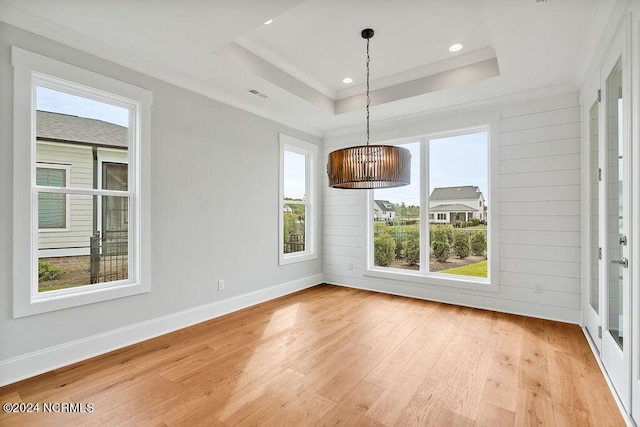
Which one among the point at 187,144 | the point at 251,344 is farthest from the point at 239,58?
the point at 251,344

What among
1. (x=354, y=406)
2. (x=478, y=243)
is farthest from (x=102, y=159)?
(x=478, y=243)

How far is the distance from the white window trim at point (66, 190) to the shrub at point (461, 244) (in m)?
3.90

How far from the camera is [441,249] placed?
4504 mm

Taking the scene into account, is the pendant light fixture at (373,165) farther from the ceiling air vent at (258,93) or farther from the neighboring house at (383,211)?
the neighboring house at (383,211)

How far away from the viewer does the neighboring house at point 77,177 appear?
255cm

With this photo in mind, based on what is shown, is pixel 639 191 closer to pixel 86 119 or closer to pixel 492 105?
pixel 492 105

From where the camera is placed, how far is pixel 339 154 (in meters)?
2.82

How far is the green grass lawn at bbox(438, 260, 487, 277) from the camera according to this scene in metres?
4.16

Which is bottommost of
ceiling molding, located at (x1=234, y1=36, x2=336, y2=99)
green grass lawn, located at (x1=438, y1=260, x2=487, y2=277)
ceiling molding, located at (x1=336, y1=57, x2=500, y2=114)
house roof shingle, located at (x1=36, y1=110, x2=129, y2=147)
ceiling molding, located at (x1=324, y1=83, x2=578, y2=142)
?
green grass lawn, located at (x1=438, y1=260, x2=487, y2=277)

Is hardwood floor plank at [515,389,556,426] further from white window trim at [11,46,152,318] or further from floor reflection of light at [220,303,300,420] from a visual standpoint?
white window trim at [11,46,152,318]

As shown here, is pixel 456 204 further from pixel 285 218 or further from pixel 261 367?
pixel 261 367

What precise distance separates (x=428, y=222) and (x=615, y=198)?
2.40 meters

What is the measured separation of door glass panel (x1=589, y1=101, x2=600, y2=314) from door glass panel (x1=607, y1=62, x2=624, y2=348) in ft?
1.51

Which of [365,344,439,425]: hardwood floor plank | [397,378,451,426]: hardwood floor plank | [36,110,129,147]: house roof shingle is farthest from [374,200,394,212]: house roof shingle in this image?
[36,110,129,147]: house roof shingle
